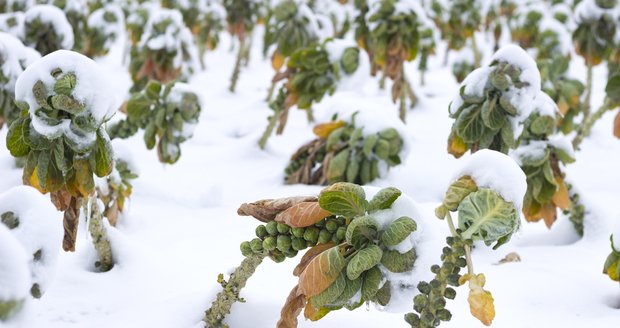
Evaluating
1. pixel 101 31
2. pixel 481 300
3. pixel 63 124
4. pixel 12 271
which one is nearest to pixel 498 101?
pixel 481 300

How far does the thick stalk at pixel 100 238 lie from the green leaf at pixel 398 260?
2.22 feet

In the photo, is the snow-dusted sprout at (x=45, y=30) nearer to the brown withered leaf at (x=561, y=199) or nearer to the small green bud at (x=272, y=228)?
the small green bud at (x=272, y=228)

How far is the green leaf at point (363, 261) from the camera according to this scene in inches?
32.8

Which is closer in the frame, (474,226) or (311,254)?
(474,226)

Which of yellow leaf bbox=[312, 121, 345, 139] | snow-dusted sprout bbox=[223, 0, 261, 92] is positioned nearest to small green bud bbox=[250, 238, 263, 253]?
yellow leaf bbox=[312, 121, 345, 139]

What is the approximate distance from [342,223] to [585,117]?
2.34 m

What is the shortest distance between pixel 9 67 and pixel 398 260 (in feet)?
→ 4.55

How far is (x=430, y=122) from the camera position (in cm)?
335

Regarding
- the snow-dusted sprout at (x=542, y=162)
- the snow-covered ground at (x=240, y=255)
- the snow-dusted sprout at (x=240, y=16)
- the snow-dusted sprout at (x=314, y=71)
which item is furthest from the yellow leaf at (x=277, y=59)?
the snow-dusted sprout at (x=542, y=162)

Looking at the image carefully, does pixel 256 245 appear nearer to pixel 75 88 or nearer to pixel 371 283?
pixel 371 283

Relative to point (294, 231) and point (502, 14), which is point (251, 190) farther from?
point (502, 14)

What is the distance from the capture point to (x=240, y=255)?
5.06ft

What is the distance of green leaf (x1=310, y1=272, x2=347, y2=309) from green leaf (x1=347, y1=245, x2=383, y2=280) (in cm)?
2

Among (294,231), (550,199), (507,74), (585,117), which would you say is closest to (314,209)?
(294,231)
